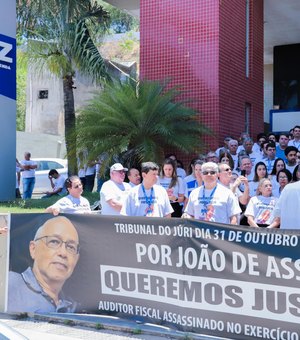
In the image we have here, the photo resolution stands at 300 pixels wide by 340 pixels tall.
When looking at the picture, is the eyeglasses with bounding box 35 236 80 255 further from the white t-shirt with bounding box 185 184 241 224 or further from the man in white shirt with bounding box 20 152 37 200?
the man in white shirt with bounding box 20 152 37 200

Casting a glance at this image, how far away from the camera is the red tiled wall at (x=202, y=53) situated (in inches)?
573

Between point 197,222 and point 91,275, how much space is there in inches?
57.9

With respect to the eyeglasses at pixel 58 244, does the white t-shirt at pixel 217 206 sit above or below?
above

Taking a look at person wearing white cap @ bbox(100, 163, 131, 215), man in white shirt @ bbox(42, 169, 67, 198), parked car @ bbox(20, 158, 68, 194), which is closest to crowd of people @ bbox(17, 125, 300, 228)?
person wearing white cap @ bbox(100, 163, 131, 215)

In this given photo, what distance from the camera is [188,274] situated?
232 inches

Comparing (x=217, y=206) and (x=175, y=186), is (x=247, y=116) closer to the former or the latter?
(x=175, y=186)

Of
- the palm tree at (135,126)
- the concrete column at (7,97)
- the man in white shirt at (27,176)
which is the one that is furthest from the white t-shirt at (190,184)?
the man in white shirt at (27,176)

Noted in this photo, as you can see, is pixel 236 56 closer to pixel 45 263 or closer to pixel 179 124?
pixel 179 124

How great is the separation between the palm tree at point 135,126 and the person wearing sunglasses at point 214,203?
6030mm

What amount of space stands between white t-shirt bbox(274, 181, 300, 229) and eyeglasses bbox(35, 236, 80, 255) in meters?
2.30

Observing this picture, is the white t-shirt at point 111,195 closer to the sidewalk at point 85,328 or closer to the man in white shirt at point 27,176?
the sidewalk at point 85,328

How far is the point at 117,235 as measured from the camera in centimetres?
636

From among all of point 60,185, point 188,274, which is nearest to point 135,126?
A: point 60,185

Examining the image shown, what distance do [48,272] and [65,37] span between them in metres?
10.5
